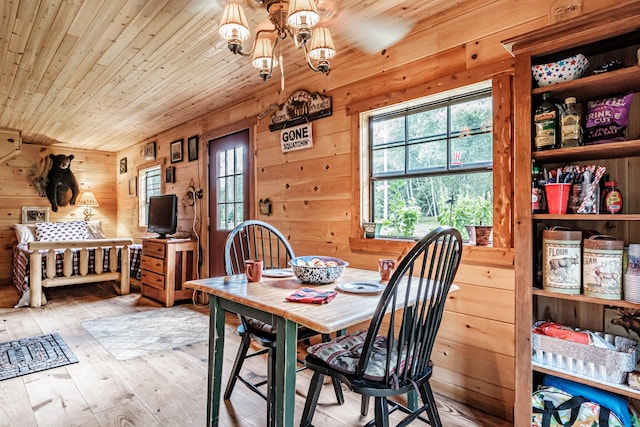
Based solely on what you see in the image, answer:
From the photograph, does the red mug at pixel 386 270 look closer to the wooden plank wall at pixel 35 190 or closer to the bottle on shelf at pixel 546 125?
the bottle on shelf at pixel 546 125

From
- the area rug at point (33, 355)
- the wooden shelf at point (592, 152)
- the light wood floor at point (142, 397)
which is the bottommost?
the light wood floor at point (142, 397)

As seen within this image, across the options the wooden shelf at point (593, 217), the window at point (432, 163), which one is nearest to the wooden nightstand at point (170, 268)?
the window at point (432, 163)

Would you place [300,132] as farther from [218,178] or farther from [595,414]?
[595,414]

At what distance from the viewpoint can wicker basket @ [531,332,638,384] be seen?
56.0 inches

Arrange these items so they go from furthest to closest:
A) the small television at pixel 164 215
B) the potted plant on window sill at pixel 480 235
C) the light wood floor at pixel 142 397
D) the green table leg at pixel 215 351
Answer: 1. the small television at pixel 164 215
2. the potted plant on window sill at pixel 480 235
3. the light wood floor at pixel 142 397
4. the green table leg at pixel 215 351

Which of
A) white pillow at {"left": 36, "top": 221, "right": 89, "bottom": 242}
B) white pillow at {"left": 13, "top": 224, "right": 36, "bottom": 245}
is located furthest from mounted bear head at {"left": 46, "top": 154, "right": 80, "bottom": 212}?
white pillow at {"left": 13, "top": 224, "right": 36, "bottom": 245}

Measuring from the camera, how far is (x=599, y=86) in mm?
1522

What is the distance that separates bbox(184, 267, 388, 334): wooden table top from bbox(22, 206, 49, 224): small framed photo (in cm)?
599

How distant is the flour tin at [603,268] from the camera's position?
56.7 inches

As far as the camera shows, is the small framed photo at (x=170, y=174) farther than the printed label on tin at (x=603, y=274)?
Yes

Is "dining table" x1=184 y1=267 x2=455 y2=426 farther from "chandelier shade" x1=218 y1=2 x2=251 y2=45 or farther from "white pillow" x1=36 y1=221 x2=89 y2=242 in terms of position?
"white pillow" x1=36 y1=221 x2=89 y2=242

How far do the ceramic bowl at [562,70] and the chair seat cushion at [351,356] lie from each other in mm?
1320

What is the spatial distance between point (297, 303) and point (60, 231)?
588 cm

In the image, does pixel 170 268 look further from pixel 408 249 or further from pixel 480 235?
pixel 480 235
